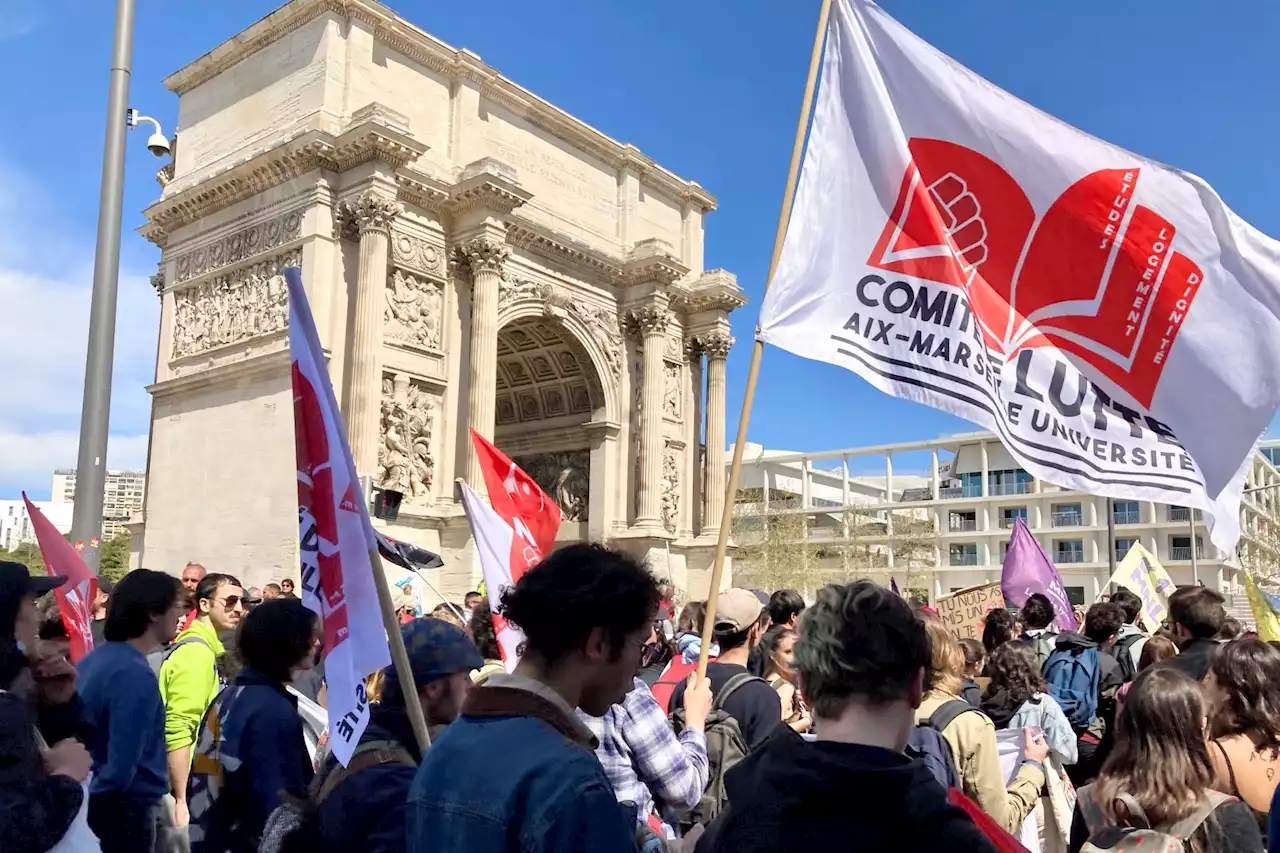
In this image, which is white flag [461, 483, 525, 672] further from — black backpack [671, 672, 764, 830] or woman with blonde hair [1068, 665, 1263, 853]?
woman with blonde hair [1068, 665, 1263, 853]

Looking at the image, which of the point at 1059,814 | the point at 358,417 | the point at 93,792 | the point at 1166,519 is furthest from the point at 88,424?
the point at 1166,519

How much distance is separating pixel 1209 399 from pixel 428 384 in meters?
18.8

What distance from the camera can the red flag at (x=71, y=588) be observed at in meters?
5.97

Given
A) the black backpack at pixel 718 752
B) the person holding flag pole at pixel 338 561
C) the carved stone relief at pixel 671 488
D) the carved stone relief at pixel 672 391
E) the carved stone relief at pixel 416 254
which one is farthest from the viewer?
the carved stone relief at pixel 672 391

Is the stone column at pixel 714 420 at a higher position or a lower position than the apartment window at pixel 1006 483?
lower

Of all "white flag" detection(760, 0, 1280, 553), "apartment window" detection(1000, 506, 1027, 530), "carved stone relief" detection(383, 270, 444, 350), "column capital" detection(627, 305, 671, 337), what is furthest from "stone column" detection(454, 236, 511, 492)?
"apartment window" detection(1000, 506, 1027, 530)

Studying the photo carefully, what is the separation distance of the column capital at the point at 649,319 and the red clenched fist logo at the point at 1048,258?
22055 millimetres

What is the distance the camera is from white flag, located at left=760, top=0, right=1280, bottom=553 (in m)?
4.99

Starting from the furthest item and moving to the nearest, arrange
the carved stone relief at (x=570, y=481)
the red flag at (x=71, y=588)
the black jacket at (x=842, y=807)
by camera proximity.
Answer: the carved stone relief at (x=570, y=481) < the red flag at (x=71, y=588) < the black jacket at (x=842, y=807)

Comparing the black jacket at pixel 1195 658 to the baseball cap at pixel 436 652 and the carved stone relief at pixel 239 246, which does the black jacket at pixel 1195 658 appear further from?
the carved stone relief at pixel 239 246

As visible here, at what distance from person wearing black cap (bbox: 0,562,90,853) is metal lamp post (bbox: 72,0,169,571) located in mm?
4594

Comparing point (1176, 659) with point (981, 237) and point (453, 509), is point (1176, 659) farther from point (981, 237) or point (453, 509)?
point (453, 509)

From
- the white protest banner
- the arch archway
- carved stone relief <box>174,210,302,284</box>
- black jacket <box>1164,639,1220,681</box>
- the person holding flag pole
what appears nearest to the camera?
the person holding flag pole

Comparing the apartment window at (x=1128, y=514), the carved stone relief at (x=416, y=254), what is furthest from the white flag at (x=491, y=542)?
the apartment window at (x=1128, y=514)
